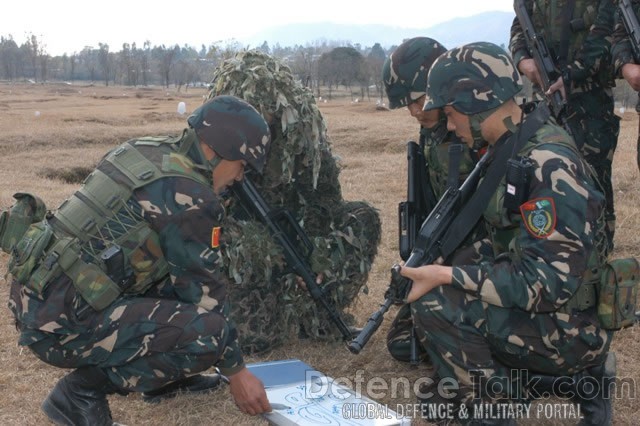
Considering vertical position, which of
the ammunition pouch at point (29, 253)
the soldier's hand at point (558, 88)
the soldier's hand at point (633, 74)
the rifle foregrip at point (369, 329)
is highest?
the soldier's hand at point (633, 74)

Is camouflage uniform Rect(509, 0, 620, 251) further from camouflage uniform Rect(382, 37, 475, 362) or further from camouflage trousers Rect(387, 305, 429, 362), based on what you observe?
camouflage trousers Rect(387, 305, 429, 362)

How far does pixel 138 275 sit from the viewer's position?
10.4 ft

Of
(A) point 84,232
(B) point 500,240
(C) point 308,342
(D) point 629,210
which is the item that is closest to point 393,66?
(B) point 500,240

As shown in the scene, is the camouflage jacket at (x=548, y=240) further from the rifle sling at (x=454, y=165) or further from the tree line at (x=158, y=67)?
the tree line at (x=158, y=67)

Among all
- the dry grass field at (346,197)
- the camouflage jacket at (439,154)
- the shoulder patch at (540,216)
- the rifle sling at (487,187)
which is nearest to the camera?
the shoulder patch at (540,216)

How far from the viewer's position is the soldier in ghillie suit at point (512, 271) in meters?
2.84

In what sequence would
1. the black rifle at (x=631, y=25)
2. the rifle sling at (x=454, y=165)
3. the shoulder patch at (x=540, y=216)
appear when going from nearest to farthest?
the shoulder patch at (x=540, y=216) < the rifle sling at (x=454, y=165) < the black rifle at (x=631, y=25)

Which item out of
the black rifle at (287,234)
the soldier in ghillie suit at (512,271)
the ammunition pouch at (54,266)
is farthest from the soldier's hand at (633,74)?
the ammunition pouch at (54,266)

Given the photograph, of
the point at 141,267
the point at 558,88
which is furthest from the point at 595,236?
the point at 558,88

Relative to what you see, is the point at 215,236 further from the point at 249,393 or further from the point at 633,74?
the point at 633,74

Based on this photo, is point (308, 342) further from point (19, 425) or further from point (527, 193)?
point (527, 193)

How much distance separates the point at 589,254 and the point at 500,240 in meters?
0.43

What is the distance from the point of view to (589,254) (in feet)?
9.53

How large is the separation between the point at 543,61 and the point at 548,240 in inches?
91.1
